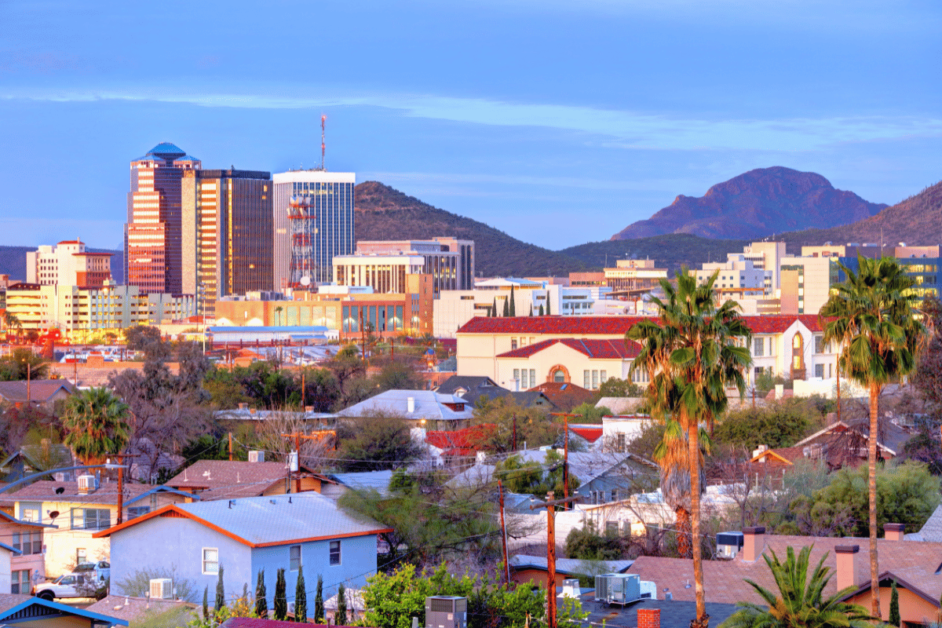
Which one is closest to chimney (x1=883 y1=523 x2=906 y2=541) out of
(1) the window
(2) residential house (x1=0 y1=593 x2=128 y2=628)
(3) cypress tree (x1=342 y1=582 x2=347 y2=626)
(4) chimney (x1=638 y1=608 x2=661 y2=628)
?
(4) chimney (x1=638 y1=608 x2=661 y2=628)

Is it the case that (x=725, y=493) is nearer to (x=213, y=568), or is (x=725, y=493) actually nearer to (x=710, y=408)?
(x=710, y=408)

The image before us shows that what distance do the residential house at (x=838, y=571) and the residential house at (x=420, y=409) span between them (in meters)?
49.1

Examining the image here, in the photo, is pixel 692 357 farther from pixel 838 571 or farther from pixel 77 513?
pixel 77 513

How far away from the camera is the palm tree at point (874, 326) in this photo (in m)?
39.2

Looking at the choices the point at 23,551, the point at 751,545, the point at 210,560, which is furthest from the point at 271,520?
the point at 751,545

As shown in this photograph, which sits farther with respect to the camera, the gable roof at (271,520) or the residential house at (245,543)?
the gable roof at (271,520)

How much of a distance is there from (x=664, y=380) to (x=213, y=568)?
15.5 m

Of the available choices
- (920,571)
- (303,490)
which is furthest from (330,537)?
(920,571)

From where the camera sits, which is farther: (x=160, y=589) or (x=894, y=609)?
(x=160, y=589)

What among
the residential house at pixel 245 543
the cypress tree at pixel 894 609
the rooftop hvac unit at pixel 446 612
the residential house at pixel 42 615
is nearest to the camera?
the residential house at pixel 42 615

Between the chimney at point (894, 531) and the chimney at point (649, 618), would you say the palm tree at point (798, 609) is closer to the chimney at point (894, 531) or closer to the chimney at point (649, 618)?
the chimney at point (649, 618)

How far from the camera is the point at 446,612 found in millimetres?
31594

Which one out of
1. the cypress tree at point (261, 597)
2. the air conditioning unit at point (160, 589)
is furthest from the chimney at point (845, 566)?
the air conditioning unit at point (160, 589)

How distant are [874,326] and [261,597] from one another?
1883 centimetres
